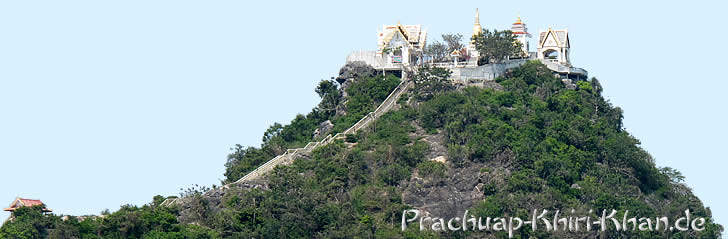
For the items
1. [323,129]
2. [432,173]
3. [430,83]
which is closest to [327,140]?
[323,129]

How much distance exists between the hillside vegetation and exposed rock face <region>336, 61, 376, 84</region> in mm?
1016

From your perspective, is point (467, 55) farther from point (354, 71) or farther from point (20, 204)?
point (20, 204)

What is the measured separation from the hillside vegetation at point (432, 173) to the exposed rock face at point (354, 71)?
1.02 m

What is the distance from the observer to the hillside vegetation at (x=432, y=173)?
94625mm

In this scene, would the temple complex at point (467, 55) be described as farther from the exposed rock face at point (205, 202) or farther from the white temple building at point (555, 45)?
the exposed rock face at point (205, 202)

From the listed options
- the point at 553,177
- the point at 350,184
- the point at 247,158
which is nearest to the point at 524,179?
the point at 553,177

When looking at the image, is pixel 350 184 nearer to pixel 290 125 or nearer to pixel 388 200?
pixel 388 200

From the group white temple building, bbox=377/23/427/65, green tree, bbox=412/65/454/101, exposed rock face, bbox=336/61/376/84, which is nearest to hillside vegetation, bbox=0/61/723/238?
green tree, bbox=412/65/454/101

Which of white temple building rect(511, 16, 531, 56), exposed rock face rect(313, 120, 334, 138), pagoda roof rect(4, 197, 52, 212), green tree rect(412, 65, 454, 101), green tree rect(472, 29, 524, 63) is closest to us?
pagoda roof rect(4, 197, 52, 212)

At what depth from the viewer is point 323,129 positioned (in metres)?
108

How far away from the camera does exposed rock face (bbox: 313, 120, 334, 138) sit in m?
108

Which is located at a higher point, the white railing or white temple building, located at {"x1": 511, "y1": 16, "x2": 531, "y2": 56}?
white temple building, located at {"x1": 511, "y1": 16, "x2": 531, "y2": 56}

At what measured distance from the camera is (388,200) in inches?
3831

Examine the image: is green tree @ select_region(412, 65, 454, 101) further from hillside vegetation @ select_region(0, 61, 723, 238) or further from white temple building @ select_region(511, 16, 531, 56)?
white temple building @ select_region(511, 16, 531, 56)
